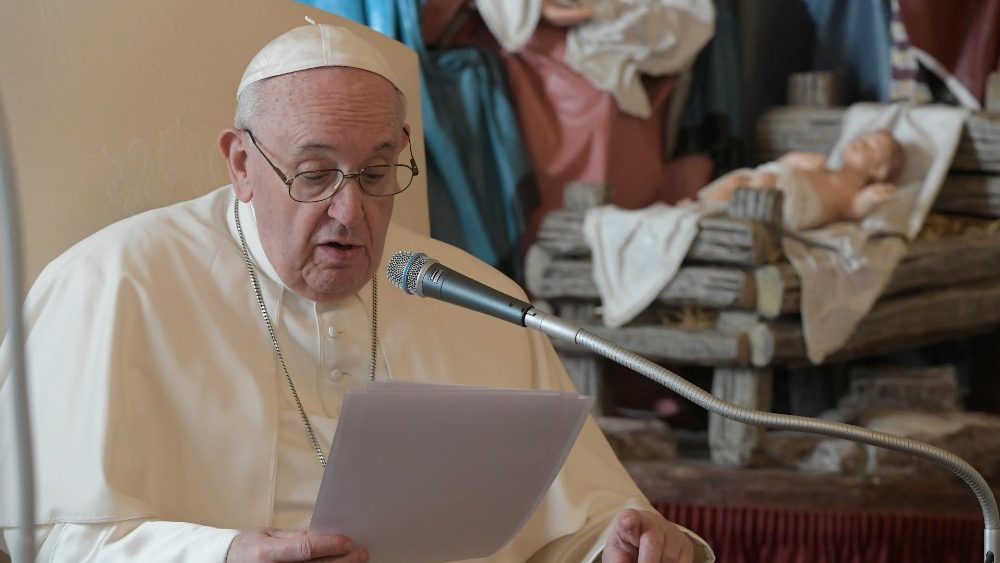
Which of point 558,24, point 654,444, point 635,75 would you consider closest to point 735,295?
point 654,444

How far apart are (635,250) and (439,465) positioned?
3.61 m

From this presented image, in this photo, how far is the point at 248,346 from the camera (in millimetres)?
2707

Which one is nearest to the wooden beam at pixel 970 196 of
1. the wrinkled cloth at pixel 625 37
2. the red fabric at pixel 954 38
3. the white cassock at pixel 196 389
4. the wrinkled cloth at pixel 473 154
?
the red fabric at pixel 954 38

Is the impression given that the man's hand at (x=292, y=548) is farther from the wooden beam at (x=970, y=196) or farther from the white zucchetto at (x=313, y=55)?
the wooden beam at (x=970, y=196)

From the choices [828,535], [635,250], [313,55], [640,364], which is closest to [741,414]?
[640,364]

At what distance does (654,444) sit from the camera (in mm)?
5617

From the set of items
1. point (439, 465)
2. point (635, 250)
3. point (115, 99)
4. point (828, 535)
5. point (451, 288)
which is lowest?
point (828, 535)

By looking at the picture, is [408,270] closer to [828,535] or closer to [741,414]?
[741,414]

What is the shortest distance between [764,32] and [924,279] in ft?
4.59

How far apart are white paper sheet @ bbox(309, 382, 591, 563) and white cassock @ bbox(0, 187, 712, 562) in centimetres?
28

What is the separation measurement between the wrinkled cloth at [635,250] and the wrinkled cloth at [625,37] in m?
0.55

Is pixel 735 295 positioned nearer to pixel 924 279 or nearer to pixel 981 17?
pixel 924 279

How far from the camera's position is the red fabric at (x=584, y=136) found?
18.9 ft

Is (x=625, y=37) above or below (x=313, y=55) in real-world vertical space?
above
